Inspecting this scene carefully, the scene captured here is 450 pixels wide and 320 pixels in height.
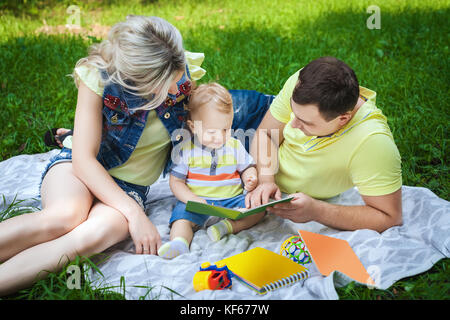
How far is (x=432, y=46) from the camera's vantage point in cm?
448

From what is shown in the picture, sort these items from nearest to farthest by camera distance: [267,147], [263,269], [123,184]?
1. [263,269]
2. [123,184]
3. [267,147]

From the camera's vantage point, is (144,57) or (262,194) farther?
(262,194)

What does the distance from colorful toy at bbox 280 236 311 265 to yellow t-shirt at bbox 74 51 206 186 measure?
2.63 ft

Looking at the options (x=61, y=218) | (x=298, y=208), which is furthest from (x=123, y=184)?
(x=298, y=208)

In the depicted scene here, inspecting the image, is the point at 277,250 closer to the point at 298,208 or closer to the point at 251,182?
the point at 298,208

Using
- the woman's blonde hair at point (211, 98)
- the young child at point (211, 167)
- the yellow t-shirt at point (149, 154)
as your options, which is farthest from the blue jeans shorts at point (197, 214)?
the woman's blonde hair at point (211, 98)

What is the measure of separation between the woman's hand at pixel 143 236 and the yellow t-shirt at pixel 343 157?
777 millimetres

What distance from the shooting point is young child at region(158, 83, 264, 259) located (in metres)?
2.28

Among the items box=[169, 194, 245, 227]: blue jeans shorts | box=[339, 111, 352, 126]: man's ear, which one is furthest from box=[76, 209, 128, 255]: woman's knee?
box=[339, 111, 352, 126]: man's ear

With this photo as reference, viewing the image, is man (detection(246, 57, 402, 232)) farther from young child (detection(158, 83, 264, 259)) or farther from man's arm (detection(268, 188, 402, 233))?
young child (detection(158, 83, 264, 259))

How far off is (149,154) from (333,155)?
0.94m

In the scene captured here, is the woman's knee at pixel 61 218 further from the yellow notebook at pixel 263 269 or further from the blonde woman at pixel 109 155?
the yellow notebook at pixel 263 269

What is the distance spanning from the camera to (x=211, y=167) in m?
2.40

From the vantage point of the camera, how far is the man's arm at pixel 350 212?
2.07m
